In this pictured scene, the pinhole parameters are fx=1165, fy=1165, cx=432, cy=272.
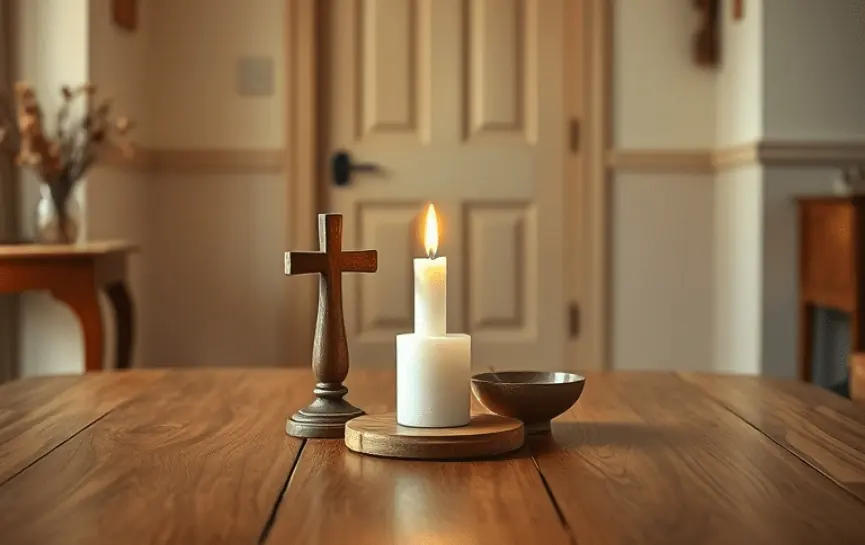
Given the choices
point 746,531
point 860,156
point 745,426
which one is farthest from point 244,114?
point 746,531

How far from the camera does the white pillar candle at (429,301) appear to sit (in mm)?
1050

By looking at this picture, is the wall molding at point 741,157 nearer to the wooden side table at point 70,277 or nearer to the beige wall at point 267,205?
the beige wall at point 267,205

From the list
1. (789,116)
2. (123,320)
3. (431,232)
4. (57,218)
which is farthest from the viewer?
(789,116)

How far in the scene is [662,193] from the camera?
3.84 m

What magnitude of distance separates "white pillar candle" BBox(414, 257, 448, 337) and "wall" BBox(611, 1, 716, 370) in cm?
287

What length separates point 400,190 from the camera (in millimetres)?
3822

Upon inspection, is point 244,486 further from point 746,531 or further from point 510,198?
point 510,198

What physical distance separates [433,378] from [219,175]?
290 cm

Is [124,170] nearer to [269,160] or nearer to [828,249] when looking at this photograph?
[269,160]

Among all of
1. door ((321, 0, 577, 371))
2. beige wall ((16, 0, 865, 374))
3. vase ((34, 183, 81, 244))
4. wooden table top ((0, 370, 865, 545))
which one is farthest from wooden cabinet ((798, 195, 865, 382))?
vase ((34, 183, 81, 244))

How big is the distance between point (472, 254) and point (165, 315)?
1.03 meters

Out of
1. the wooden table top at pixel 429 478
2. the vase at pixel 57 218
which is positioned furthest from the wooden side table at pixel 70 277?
the wooden table top at pixel 429 478

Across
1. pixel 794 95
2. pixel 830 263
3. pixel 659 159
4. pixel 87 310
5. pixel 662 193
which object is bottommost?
pixel 87 310

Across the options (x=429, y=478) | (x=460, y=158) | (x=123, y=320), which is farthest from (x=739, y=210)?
(x=429, y=478)
